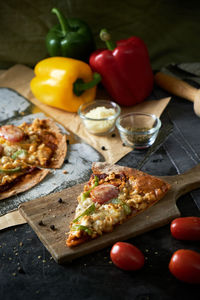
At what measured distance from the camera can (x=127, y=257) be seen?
3.05 metres

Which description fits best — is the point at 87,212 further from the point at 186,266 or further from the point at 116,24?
the point at 116,24

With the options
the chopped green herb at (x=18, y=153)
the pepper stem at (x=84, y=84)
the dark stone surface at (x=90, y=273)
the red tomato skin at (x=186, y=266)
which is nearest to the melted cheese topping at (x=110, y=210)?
the dark stone surface at (x=90, y=273)

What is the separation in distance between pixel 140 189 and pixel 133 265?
2.60 feet

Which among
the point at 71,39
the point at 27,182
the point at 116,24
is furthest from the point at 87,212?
the point at 116,24

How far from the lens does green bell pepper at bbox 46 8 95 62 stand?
5.75 meters

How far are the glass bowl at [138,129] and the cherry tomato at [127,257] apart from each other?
1.73m

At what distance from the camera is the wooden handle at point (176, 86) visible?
540 centimetres

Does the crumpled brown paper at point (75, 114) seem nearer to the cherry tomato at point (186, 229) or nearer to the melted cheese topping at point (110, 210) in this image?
the melted cheese topping at point (110, 210)

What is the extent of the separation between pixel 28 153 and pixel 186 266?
2339 mm

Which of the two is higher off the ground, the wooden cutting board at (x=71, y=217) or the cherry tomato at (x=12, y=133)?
the wooden cutting board at (x=71, y=217)

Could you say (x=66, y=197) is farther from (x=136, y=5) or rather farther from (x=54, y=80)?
(x=136, y=5)

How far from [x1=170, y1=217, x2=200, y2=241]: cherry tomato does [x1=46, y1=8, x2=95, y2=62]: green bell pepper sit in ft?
11.0

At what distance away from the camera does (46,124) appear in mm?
5141

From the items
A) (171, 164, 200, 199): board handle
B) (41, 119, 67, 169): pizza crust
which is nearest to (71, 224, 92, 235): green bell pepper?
(171, 164, 200, 199): board handle
